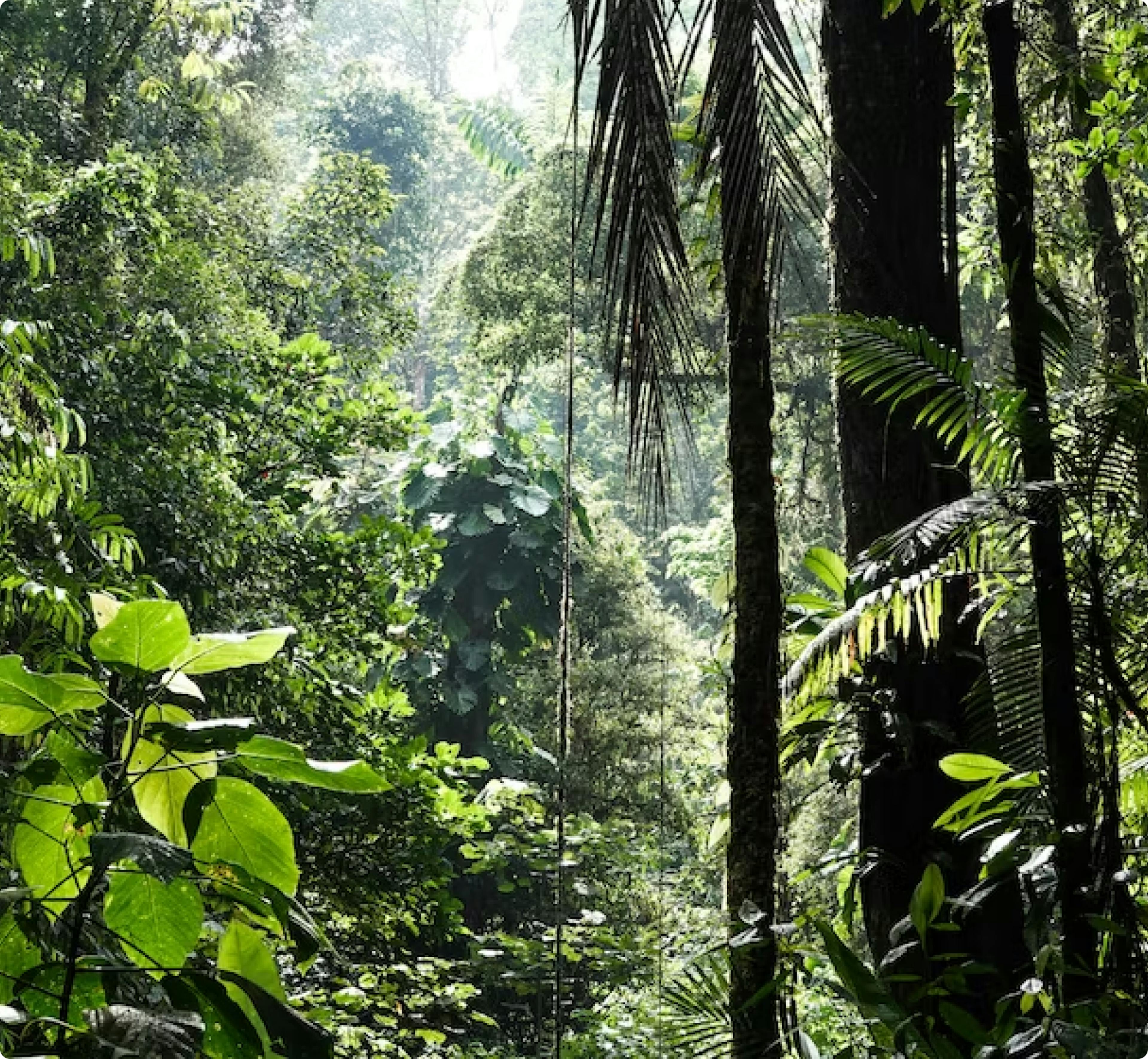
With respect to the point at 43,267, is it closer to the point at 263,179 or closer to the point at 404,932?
the point at 404,932

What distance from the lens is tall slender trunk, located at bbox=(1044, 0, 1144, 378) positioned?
15.0 feet

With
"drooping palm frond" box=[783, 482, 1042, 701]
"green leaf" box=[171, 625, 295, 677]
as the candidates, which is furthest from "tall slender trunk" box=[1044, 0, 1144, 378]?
"green leaf" box=[171, 625, 295, 677]

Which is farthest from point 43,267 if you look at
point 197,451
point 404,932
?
point 404,932

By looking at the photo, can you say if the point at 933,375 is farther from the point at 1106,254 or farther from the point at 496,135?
the point at 496,135

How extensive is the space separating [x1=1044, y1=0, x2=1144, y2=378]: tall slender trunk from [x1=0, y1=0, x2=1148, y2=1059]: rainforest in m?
0.02

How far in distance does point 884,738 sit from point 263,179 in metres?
12.0

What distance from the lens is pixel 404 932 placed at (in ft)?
17.9

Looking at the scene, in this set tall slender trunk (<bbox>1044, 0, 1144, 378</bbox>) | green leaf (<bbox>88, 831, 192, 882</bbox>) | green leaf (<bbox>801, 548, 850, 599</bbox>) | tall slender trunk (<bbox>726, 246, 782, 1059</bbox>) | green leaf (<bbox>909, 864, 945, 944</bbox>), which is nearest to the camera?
green leaf (<bbox>88, 831, 192, 882</bbox>)

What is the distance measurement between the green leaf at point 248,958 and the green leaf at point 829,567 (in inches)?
63.5

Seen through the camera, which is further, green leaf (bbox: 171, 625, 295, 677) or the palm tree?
the palm tree

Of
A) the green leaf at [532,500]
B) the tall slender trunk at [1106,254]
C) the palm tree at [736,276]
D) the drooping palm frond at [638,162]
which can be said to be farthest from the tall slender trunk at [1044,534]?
the green leaf at [532,500]

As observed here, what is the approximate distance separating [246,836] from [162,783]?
8 cm

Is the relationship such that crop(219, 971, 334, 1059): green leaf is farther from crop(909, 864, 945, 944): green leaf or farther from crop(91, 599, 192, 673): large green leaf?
crop(909, 864, 945, 944): green leaf

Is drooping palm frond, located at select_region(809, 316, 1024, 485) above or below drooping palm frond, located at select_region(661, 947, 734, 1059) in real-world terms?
above
